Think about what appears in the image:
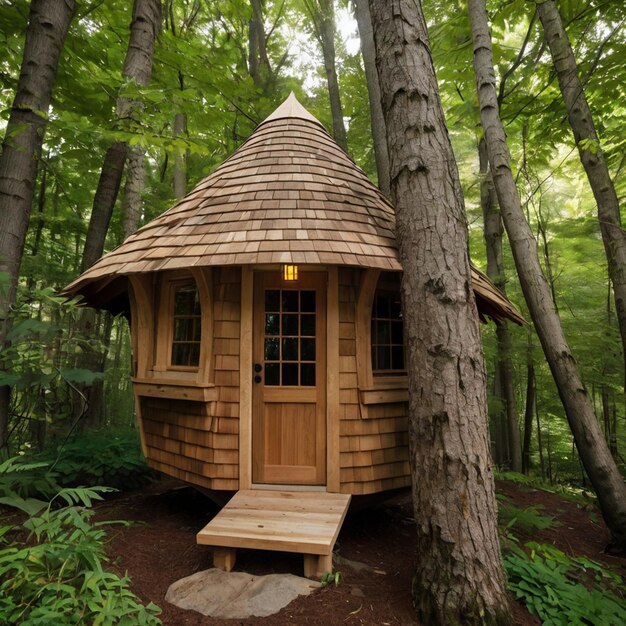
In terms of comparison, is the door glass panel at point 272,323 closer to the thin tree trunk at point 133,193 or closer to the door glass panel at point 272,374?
the door glass panel at point 272,374

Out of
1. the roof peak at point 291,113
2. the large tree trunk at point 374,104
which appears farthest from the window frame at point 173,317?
the large tree trunk at point 374,104

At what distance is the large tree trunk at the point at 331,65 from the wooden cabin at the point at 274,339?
5.61 m

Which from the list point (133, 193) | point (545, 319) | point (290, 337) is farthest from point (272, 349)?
point (133, 193)

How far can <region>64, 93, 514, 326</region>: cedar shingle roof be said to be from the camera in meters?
3.27

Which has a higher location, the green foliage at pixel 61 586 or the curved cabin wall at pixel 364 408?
the curved cabin wall at pixel 364 408

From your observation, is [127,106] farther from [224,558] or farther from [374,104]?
[224,558]

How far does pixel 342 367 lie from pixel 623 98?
6.00 metres

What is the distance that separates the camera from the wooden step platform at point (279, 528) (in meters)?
2.65

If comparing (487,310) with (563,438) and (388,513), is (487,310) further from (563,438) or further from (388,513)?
Result: (563,438)

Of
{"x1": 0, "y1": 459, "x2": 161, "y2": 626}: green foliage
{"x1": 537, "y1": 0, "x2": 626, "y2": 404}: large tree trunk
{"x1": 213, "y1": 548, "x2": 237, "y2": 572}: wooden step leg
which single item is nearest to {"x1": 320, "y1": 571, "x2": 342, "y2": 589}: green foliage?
{"x1": 213, "y1": 548, "x2": 237, "y2": 572}: wooden step leg

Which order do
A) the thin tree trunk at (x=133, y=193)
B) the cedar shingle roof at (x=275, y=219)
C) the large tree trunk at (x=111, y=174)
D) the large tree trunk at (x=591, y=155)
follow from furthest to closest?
the thin tree trunk at (x=133, y=193), the large tree trunk at (x=111, y=174), the large tree trunk at (x=591, y=155), the cedar shingle roof at (x=275, y=219)

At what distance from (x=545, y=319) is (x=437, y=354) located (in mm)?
2198

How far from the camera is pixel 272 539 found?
8.74 ft

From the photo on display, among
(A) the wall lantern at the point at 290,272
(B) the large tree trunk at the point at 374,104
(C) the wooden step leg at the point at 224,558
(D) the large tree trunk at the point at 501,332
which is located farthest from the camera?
(D) the large tree trunk at the point at 501,332
